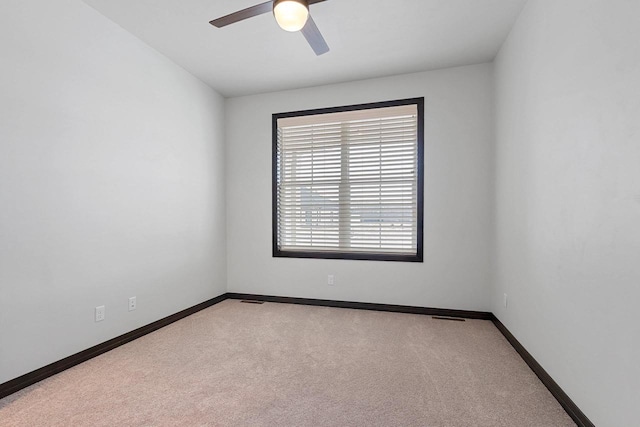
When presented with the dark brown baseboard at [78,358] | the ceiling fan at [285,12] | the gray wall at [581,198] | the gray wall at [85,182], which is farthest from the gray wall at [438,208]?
the ceiling fan at [285,12]

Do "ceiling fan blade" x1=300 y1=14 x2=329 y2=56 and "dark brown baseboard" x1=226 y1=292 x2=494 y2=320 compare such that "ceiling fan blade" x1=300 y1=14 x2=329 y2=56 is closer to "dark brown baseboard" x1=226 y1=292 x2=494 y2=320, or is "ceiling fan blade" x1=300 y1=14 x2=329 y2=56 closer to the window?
the window

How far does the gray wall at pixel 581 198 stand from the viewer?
130cm

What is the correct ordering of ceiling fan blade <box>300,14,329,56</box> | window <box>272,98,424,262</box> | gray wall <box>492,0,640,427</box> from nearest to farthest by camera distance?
gray wall <box>492,0,640,427</box>
ceiling fan blade <box>300,14,329,56</box>
window <box>272,98,424,262</box>

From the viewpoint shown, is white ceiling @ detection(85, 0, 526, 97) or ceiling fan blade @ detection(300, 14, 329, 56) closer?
ceiling fan blade @ detection(300, 14, 329, 56)

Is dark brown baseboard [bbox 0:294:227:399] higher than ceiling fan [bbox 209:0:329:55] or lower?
lower

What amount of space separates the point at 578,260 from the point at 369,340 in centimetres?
169

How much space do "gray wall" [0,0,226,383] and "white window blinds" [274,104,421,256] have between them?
1.19 meters

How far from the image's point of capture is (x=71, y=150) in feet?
7.60

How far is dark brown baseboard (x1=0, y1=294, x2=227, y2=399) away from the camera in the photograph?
195 centimetres

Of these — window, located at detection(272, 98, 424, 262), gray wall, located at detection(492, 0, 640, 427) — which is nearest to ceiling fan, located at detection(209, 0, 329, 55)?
gray wall, located at detection(492, 0, 640, 427)

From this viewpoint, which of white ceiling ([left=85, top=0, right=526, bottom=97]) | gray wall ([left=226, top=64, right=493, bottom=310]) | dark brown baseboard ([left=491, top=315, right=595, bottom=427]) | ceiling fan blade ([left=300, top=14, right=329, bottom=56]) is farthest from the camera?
gray wall ([left=226, top=64, right=493, bottom=310])

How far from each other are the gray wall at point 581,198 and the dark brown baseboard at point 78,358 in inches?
127

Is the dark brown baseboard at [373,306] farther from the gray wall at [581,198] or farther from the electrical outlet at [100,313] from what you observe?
the electrical outlet at [100,313]

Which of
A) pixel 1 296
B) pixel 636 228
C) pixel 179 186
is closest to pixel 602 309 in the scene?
pixel 636 228
